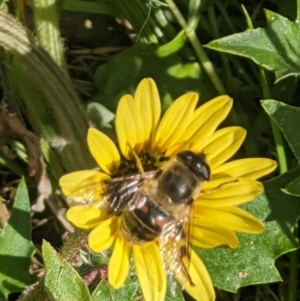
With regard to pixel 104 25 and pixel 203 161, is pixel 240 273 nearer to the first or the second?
pixel 203 161

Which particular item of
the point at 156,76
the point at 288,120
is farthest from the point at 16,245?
the point at 288,120

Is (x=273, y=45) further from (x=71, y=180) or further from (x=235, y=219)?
(x=71, y=180)

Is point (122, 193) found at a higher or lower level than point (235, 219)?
higher

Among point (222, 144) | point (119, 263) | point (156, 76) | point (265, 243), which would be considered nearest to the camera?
point (119, 263)

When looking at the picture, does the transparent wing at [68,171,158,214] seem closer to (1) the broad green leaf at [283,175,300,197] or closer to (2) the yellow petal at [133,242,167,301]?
(2) the yellow petal at [133,242,167,301]

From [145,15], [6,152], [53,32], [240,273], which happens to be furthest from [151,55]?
[240,273]

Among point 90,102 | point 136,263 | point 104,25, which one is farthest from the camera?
point 104,25

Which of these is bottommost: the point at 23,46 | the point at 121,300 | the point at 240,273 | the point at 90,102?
the point at 240,273
